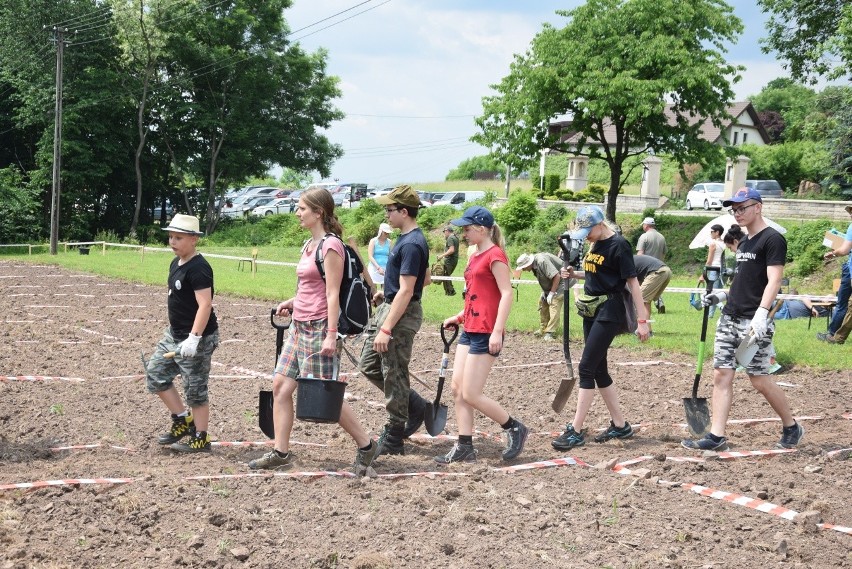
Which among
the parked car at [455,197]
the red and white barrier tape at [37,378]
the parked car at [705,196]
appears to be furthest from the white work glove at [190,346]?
the parked car at [455,197]

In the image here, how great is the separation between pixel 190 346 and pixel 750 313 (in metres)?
3.97

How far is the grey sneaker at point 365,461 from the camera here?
6.02 m

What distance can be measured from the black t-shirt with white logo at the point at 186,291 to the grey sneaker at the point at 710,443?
3.61 m

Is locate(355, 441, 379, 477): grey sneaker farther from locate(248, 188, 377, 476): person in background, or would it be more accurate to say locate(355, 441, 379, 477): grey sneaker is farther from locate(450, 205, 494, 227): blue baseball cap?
locate(450, 205, 494, 227): blue baseball cap

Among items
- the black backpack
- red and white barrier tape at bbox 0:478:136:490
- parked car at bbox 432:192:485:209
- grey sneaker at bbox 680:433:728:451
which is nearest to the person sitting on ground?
grey sneaker at bbox 680:433:728:451

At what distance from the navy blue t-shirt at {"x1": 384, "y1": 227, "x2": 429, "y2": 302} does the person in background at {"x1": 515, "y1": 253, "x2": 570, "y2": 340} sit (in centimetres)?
510

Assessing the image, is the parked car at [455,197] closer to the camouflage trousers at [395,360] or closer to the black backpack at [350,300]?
the camouflage trousers at [395,360]

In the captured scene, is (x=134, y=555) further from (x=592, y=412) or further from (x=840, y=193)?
(x=840, y=193)

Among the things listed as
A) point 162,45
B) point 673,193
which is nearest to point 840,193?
point 673,193

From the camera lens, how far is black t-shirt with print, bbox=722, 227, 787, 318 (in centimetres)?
634

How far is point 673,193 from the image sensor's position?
54.7 m

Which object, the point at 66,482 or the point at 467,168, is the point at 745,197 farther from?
the point at 467,168

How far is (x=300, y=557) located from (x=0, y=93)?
45.2 meters

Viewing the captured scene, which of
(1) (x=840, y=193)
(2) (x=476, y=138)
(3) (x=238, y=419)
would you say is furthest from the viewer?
(1) (x=840, y=193)
